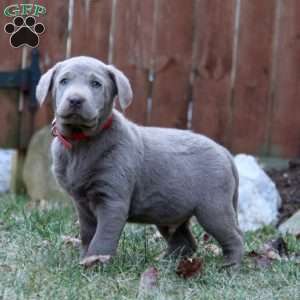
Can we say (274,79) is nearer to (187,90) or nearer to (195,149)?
(187,90)

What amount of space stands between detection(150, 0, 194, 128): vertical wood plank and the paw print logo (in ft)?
3.51

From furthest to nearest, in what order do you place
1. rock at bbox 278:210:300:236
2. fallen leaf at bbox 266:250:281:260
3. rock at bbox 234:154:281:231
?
rock at bbox 234:154:281:231 → rock at bbox 278:210:300:236 → fallen leaf at bbox 266:250:281:260

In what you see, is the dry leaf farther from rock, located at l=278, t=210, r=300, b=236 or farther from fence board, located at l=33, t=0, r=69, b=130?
fence board, located at l=33, t=0, r=69, b=130

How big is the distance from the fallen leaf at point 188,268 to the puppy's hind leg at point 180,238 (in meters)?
0.59

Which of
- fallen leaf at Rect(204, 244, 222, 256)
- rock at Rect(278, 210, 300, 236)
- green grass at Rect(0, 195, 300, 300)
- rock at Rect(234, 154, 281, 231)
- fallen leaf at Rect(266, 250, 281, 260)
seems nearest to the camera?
green grass at Rect(0, 195, 300, 300)

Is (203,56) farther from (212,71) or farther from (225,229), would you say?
(225,229)

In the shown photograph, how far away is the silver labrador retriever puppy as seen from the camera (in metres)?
4.61

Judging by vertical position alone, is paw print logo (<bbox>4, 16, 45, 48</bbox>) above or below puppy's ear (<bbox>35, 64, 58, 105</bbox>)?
above

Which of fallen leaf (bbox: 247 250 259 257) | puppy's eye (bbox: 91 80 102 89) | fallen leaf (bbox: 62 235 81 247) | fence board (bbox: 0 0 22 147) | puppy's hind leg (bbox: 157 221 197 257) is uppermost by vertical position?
puppy's eye (bbox: 91 80 102 89)

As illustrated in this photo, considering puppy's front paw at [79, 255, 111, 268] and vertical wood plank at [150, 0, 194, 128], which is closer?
puppy's front paw at [79, 255, 111, 268]

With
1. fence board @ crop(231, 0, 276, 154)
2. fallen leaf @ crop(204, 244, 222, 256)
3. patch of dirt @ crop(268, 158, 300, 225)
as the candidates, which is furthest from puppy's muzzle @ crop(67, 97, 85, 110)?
fence board @ crop(231, 0, 276, 154)

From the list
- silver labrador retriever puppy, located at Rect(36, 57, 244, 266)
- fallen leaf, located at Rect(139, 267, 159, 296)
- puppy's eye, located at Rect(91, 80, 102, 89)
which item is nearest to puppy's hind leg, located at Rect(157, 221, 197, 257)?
silver labrador retriever puppy, located at Rect(36, 57, 244, 266)

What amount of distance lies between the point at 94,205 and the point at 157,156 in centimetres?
→ 48

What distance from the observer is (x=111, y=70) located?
4742 millimetres
